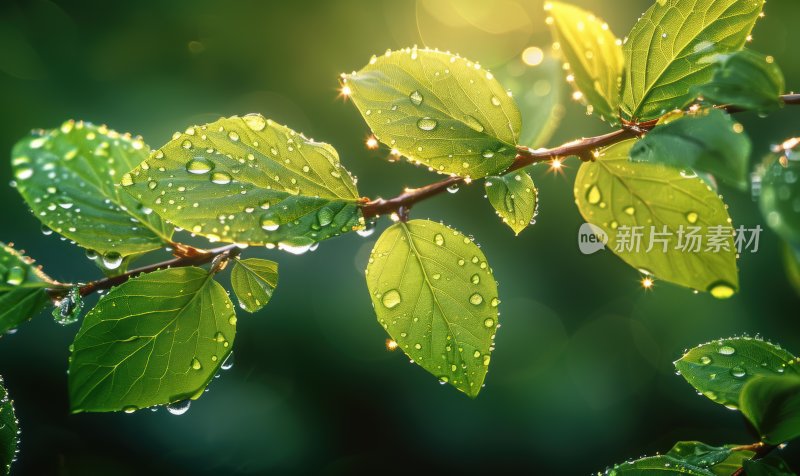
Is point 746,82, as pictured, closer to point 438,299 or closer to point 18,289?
point 438,299

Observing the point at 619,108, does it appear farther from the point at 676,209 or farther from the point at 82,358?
the point at 82,358

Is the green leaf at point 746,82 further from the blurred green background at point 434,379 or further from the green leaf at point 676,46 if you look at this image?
the blurred green background at point 434,379

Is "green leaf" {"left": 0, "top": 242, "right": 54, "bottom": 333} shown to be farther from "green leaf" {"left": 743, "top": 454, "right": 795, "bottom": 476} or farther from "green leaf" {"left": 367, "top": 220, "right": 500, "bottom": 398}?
"green leaf" {"left": 743, "top": 454, "right": 795, "bottom": 476}

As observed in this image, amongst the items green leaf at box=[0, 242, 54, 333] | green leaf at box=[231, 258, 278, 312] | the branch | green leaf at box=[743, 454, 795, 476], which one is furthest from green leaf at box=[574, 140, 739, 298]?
green leaf at box=[0, 242, 54, 333]

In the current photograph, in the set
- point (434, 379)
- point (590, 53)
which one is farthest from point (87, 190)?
point (434, 379)

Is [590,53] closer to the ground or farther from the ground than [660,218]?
farther from the ground

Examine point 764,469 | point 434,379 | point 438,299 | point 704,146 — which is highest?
point 704,146

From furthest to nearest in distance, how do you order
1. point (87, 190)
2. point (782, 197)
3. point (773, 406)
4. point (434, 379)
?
point (434, 379)
point (87, 190)
point (773, 406)
point (782, 197)
